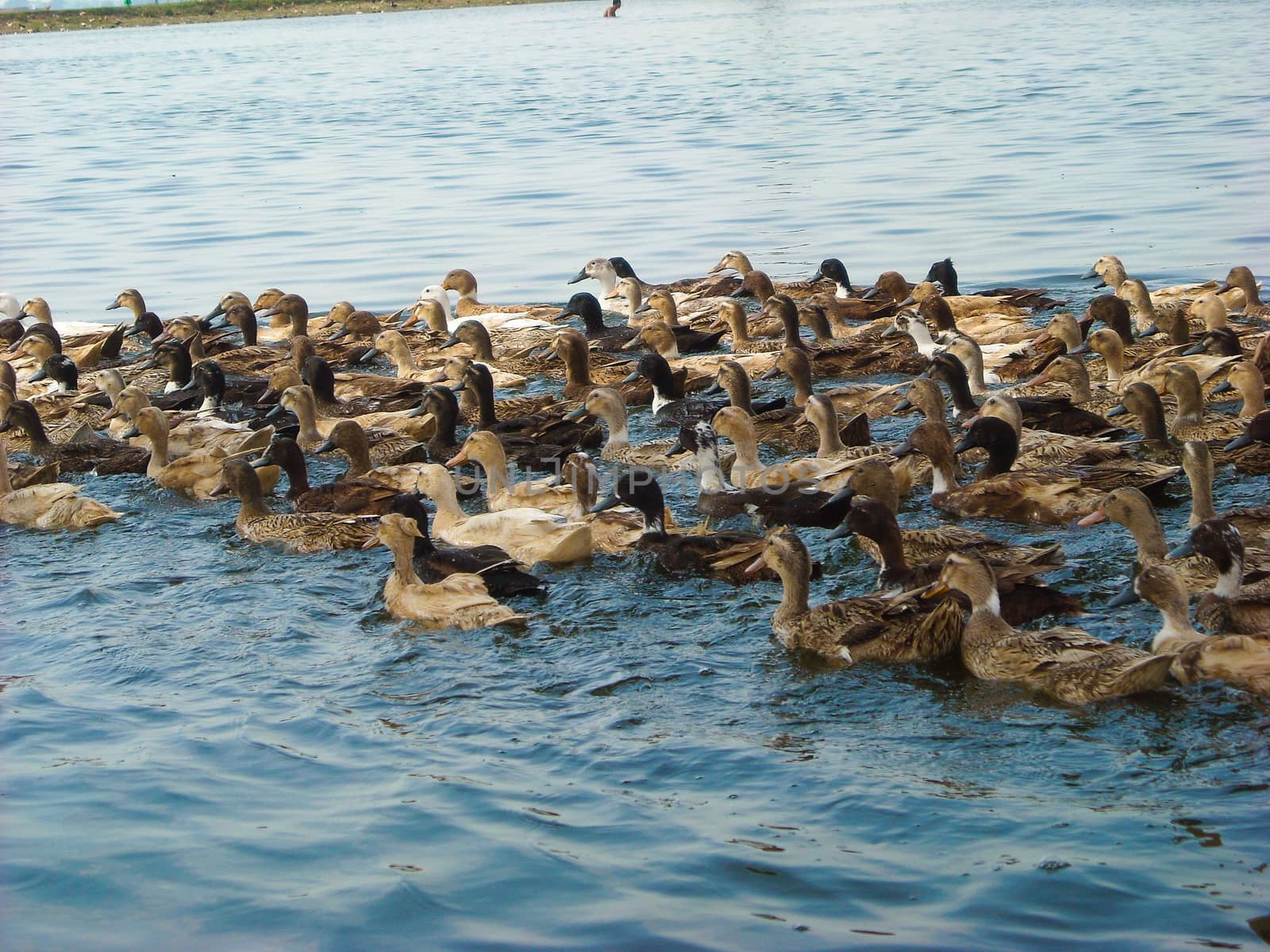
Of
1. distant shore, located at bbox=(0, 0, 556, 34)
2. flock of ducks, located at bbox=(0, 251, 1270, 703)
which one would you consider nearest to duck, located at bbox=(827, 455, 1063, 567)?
flock of ducks, located at bbox=(0, 251, 1270, 703)

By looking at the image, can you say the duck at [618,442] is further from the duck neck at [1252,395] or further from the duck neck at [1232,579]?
the duck neck at [1232,579]

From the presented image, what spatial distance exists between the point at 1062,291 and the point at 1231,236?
11.8ft

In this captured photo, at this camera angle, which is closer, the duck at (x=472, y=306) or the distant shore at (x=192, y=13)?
the duck at (x=472, y=306)

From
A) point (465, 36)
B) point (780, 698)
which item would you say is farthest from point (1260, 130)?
point (465, 36)

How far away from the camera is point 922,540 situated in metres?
8.48

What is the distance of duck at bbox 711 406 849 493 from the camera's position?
391 inches

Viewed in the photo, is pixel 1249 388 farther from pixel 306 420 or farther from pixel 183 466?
pixel 183 466

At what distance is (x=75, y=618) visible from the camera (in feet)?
27.6

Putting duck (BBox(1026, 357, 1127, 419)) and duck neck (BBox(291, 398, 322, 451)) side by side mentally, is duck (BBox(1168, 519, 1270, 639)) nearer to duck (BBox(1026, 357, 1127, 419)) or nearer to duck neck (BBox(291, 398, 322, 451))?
duck (BBox(1026, 357, 1127, 419))

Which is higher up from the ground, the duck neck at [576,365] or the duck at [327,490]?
the duck neck at [576,365]

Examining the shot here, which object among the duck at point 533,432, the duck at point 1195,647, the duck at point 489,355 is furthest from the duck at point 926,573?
the duck at point 489,355

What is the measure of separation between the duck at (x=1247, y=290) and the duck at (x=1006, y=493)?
5.45 metres

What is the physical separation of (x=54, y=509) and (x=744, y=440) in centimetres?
460

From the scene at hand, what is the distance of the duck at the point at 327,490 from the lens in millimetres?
10000
